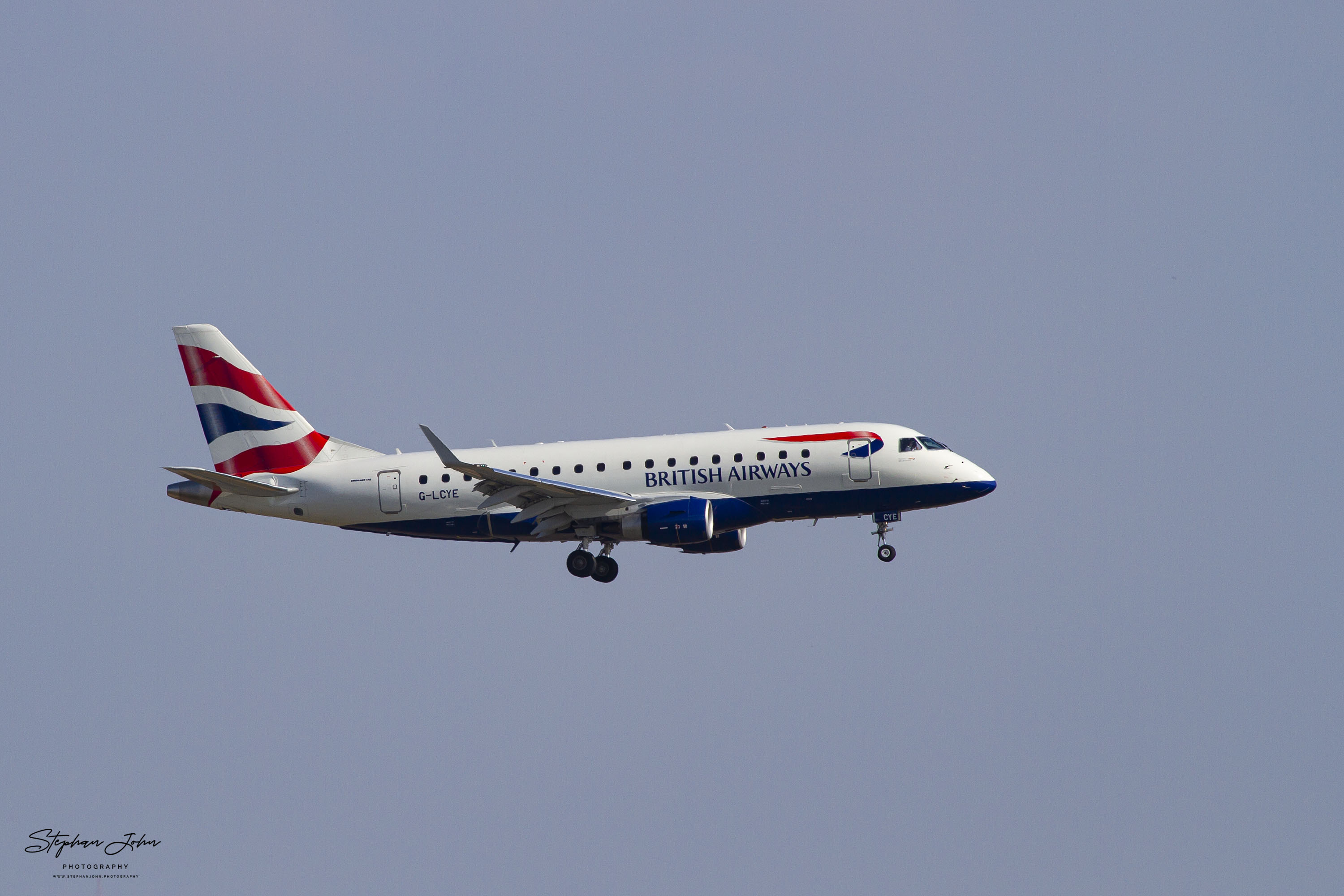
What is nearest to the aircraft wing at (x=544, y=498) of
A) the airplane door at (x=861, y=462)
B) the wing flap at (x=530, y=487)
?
the wing flap at (x=530, y=487)

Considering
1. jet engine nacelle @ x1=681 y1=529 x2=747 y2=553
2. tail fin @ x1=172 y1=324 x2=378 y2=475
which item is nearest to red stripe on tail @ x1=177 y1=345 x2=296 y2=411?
tail fin @ x1=172 y1=324 x2=378 y2=475

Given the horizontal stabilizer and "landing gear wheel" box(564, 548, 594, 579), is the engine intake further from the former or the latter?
the horizontal stabilizer

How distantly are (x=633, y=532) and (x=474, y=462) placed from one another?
692 centimetres

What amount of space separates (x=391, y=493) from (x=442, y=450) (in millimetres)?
6758

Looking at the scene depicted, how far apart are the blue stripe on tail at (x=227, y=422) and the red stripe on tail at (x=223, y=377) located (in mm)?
736

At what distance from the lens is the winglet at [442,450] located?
45.5 meters

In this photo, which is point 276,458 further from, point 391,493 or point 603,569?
point 603,569

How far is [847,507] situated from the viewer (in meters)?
51.0

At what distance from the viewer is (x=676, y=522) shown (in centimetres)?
4969

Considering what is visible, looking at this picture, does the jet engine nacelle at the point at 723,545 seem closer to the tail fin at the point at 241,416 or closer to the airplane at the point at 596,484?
the airplane at the point at 596,484

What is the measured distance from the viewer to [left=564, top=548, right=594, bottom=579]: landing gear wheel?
53219 mm

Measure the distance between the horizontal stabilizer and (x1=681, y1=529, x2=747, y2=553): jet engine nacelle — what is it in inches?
565

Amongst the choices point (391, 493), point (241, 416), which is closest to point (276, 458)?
point (241, 416)

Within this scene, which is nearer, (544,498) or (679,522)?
(679,522)
